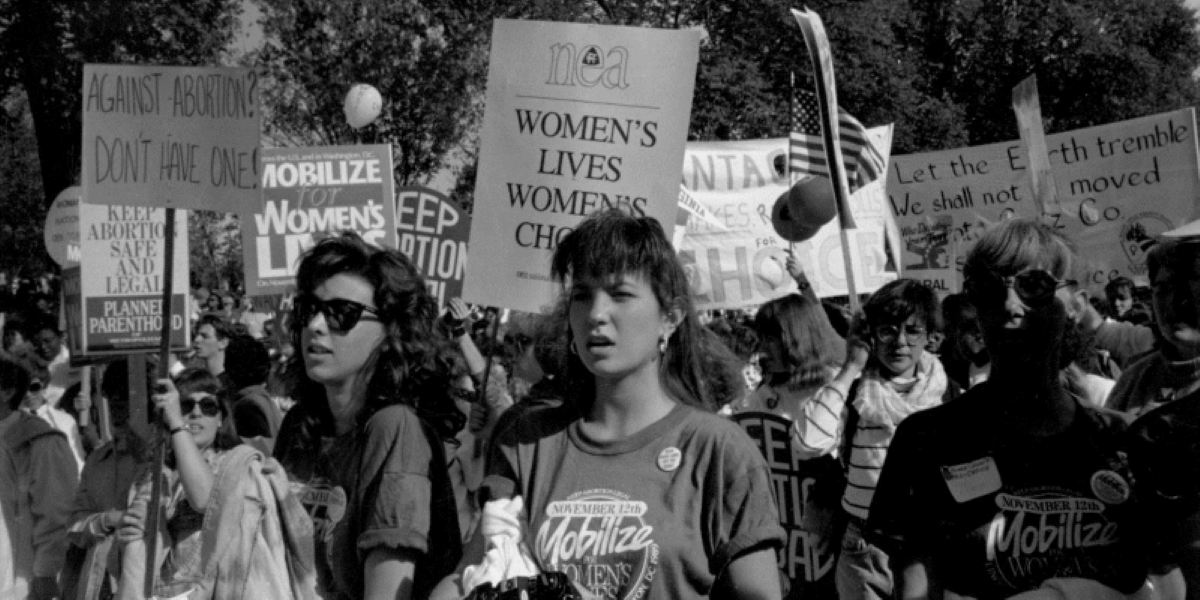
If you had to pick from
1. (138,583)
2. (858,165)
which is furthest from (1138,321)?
(138,583)

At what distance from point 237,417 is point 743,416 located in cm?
227

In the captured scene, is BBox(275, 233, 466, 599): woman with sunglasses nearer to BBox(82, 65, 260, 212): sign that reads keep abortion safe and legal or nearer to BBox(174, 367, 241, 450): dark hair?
BBox(174, 367, 241, 450): dark hair

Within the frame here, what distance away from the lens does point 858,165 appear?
30.7 ft

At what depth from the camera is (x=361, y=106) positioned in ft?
58.3

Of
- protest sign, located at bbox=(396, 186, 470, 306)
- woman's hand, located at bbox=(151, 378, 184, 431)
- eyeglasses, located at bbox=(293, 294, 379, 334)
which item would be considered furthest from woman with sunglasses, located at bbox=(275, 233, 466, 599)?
protest sign, located at bbox=(396, 186, 470, 306)

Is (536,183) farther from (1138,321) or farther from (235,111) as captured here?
(1138,321)

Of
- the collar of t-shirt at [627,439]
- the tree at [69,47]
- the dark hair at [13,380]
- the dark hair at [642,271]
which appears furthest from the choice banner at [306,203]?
the tree at [69,47]

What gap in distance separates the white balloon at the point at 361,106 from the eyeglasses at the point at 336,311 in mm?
14164

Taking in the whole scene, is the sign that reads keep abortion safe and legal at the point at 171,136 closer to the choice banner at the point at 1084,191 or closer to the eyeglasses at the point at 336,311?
the eyeglasses at the point at 336,311

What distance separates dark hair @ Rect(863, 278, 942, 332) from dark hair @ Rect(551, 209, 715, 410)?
73.3 inches

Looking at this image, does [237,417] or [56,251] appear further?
[56,251]

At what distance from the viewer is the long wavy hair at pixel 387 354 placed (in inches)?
136

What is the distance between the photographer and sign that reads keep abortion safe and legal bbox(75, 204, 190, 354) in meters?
7.20

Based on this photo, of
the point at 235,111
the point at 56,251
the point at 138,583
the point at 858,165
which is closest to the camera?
the point at 138,583
